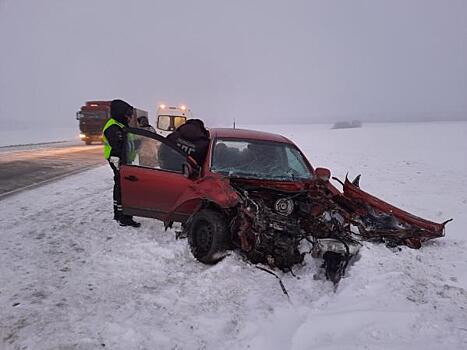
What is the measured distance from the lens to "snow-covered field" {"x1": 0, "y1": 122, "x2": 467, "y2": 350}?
9.25 ft

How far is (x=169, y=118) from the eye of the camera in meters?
18.7

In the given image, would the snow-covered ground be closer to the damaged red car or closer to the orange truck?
the orange truck

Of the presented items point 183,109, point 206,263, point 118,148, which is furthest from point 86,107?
point 206,263

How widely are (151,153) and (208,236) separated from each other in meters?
1.71

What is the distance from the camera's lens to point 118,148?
18.8ft

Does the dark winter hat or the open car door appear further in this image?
the dark winter hat

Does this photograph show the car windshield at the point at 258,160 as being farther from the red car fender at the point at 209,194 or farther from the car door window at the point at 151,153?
the car door window at the point at 151,153

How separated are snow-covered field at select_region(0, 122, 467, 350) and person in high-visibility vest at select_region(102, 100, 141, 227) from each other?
272 millimetres

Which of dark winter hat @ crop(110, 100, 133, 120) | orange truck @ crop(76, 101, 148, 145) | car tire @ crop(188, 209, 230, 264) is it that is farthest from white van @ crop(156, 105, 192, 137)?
car tire @ crop(188, 209, 230, 264)

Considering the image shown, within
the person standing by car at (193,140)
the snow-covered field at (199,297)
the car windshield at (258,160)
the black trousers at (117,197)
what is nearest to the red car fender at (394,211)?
the snow-covered field at (199,297)

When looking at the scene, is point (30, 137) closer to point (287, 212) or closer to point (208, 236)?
point (208, 236)

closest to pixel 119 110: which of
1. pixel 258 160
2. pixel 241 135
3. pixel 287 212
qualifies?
pixel 241 135

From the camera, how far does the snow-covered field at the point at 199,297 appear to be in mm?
2820

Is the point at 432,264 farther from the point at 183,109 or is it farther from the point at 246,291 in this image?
the point at 183,109
